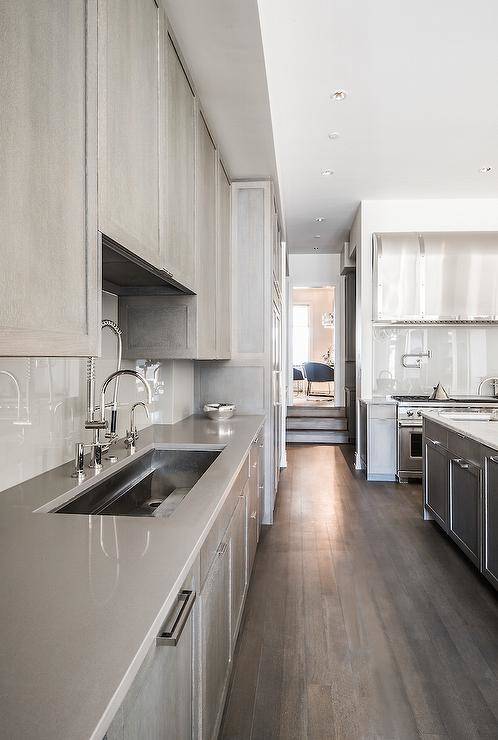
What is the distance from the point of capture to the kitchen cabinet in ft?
2.56

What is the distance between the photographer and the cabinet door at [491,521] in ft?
8.45

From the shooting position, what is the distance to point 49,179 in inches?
41.4

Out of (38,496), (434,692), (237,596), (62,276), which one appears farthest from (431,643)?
(62,276)

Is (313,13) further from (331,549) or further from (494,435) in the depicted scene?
(331,549)

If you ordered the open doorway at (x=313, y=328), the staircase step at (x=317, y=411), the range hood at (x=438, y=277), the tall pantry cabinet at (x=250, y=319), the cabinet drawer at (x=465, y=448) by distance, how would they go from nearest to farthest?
1. the cabinet drawer at (x=465, y=448)
2. the tall pantry cabinet at (x=250, y=319)
3. the range hood at (x=438, y=277)
4. the staircase step at (x=317, y=411)
5. the open doorway at (x=313, y=328)

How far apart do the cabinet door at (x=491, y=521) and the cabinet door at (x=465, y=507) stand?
0.30 feet

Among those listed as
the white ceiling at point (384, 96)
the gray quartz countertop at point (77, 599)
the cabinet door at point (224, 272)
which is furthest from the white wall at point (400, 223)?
the gray quartz countertop at point (77, 599)

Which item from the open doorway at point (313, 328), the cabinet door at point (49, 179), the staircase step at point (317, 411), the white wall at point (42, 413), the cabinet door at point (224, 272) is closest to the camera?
the cabinet door at point (49, 179)

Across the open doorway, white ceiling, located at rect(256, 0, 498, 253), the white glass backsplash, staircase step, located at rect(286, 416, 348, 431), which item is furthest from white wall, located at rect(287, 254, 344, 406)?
the open doorway

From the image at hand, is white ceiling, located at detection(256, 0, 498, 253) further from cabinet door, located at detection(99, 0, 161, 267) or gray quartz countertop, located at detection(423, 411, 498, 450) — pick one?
gray quartz countertop, located at detection(423, 411, 498, 450)

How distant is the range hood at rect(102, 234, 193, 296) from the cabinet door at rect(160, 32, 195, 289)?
78 mm

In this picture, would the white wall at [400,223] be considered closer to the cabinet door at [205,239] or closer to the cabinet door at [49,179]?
the cabinet door at [205,239]

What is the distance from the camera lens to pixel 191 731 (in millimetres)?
1235

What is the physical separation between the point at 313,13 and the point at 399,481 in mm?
4264
